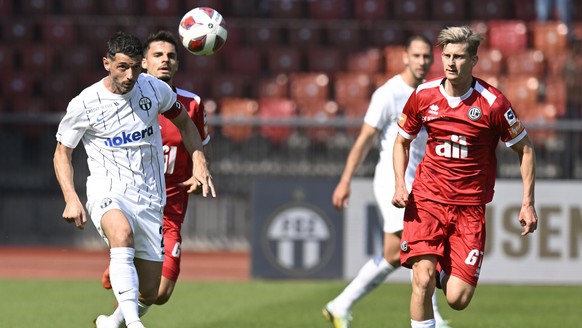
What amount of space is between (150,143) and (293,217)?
6.27m

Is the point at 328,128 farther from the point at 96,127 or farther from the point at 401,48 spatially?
the point at 96,127

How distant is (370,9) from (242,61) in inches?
104

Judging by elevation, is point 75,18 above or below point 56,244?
above

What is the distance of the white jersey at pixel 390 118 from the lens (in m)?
8.65

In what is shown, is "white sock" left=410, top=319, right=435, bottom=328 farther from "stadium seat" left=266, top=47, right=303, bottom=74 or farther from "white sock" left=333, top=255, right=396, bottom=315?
"stadium seat" left=266, top=47, right=303, bottom=74

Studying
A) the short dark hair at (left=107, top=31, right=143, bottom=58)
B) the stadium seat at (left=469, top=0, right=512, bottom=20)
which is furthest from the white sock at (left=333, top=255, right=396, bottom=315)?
the stadium seat at (left=469, top=0, right=512, bottom=20)

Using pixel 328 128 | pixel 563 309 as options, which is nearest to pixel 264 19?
pixel 328 128

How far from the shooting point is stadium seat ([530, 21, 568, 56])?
60.6 ft

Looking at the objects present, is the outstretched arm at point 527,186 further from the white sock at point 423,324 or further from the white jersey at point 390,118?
the white jersey at point 390,118

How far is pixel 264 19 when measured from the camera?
1970cm

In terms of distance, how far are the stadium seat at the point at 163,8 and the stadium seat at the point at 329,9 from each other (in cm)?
231

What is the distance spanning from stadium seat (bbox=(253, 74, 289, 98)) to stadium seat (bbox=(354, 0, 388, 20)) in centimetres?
247

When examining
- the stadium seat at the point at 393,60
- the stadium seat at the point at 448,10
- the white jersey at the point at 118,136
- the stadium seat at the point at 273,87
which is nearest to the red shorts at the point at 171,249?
the white jersey at the point at 118,136

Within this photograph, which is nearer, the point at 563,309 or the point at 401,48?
the point at 563,309
